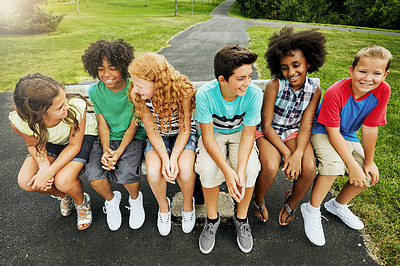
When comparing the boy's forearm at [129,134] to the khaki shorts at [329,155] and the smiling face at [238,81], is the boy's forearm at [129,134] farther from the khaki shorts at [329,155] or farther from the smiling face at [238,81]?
the khaki shorts at [329,155]

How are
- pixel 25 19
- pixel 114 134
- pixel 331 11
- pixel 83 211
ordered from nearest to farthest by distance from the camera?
pixel 83 211 → pixel 114 134 → pixel 25 19 → pixel 331 11

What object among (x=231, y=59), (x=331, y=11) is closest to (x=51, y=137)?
(x=231, y=59)

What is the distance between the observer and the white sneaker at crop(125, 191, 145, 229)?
2371mm

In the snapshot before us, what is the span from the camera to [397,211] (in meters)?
2.44

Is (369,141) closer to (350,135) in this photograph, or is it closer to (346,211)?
(350,135)

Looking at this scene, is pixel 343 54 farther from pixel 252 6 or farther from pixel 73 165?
pixel 252 6

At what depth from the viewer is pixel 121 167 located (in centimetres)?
224

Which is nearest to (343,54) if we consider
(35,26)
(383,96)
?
(383,96)

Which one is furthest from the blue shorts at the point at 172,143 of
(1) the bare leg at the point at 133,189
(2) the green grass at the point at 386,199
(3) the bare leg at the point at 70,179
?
(2) the green grass at the point at 386,199

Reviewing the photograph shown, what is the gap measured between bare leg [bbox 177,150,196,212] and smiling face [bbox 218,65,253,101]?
0.70m

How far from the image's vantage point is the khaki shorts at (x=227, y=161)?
2.05 meters

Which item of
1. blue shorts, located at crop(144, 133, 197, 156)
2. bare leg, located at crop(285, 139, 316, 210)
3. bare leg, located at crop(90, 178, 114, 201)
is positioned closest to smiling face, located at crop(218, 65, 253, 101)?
blue shorts, located at crop(144, 133, 197, 156)

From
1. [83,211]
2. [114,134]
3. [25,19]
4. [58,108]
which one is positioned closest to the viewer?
[58,108]

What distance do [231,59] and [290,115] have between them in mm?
944
